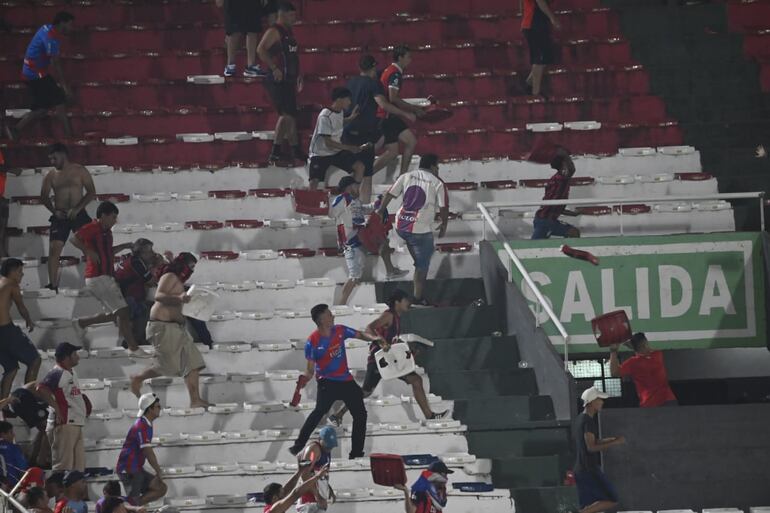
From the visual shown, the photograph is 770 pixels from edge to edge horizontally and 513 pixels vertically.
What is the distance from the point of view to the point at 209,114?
2367 cm

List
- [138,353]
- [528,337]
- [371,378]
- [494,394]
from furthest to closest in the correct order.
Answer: [138,353]
[528,337]
[494,394]
[371,378]

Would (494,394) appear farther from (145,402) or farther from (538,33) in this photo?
(538,33)

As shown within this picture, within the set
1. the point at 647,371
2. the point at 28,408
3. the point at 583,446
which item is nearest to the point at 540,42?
the point at 647,371

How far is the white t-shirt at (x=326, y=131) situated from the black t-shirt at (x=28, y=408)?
5.11 metres

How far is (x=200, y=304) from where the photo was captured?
19.2 m

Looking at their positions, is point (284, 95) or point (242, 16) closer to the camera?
point (284, 95)

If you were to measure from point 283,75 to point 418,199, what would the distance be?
3.26m

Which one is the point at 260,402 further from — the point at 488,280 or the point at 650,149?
the point at 650,149

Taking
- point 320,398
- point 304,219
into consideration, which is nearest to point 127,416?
point 320,398

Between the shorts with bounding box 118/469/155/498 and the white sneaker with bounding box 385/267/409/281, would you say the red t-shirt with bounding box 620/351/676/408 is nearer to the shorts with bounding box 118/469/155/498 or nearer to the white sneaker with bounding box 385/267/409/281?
the white sneaker with bounding box 385/267/409/281

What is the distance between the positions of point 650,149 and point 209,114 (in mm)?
5427

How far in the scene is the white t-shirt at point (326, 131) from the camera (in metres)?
21.6

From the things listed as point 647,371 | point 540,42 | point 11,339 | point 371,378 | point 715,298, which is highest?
point 540,42

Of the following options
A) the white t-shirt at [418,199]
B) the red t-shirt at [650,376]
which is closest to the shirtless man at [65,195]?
the white t-shirt at [418,199]
